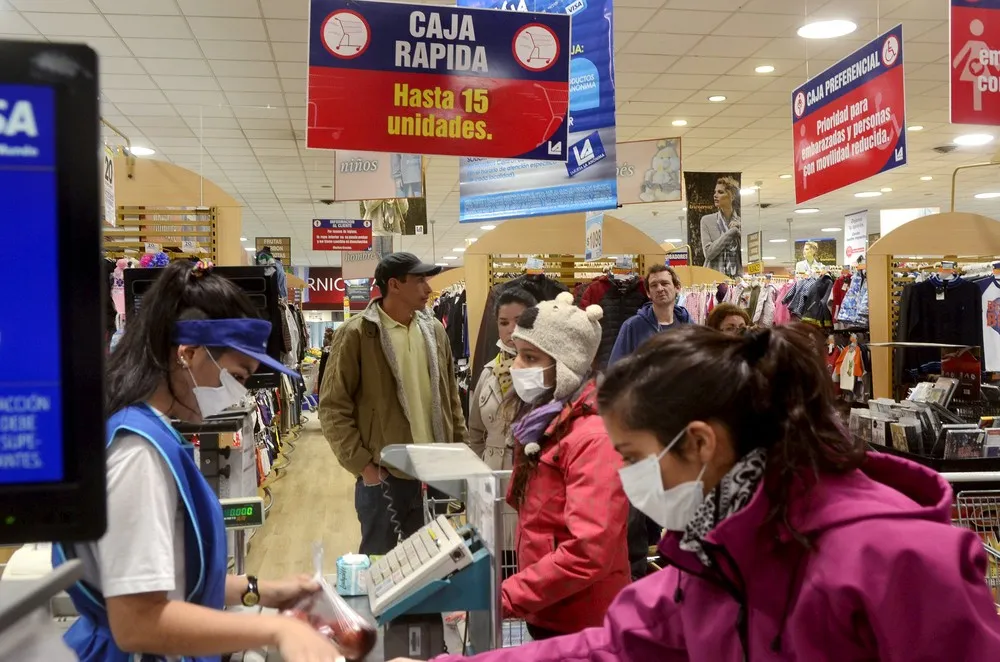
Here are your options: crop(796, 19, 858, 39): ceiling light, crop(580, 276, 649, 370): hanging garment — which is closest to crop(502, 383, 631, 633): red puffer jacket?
crop(580, 276, 649, 370): hanging garment

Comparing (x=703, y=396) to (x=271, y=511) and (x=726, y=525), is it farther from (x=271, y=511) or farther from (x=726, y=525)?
(x=271, y=511)

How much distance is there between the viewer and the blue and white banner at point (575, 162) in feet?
13.1

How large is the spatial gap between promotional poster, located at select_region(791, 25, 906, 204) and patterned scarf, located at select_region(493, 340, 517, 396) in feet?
7.33

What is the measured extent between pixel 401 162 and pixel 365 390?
14.9 ft

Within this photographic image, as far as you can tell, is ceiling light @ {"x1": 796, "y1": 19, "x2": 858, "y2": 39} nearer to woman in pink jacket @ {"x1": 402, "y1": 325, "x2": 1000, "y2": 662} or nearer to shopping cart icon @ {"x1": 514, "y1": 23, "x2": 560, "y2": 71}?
shopping cart icon @ {"x1": 514, "y1": 23, "x2": 560, "y2": 71}

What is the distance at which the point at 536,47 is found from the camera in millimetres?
3520

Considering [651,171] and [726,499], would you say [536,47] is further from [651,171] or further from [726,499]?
[651,171]

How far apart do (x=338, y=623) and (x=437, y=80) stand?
98.1 inches

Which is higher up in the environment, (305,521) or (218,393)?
(218,393)

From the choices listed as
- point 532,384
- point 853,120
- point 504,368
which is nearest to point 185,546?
point 532,384

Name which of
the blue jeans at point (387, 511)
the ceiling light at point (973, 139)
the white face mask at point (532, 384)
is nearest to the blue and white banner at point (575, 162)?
the white face mask at point (532, 384)

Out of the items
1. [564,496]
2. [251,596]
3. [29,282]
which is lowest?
[251,596]

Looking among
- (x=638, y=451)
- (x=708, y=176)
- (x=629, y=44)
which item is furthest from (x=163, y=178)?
(x=708, y=176)

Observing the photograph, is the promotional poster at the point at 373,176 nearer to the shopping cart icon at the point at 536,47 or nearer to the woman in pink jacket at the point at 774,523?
the shopping cart icon at the point at 536,47
